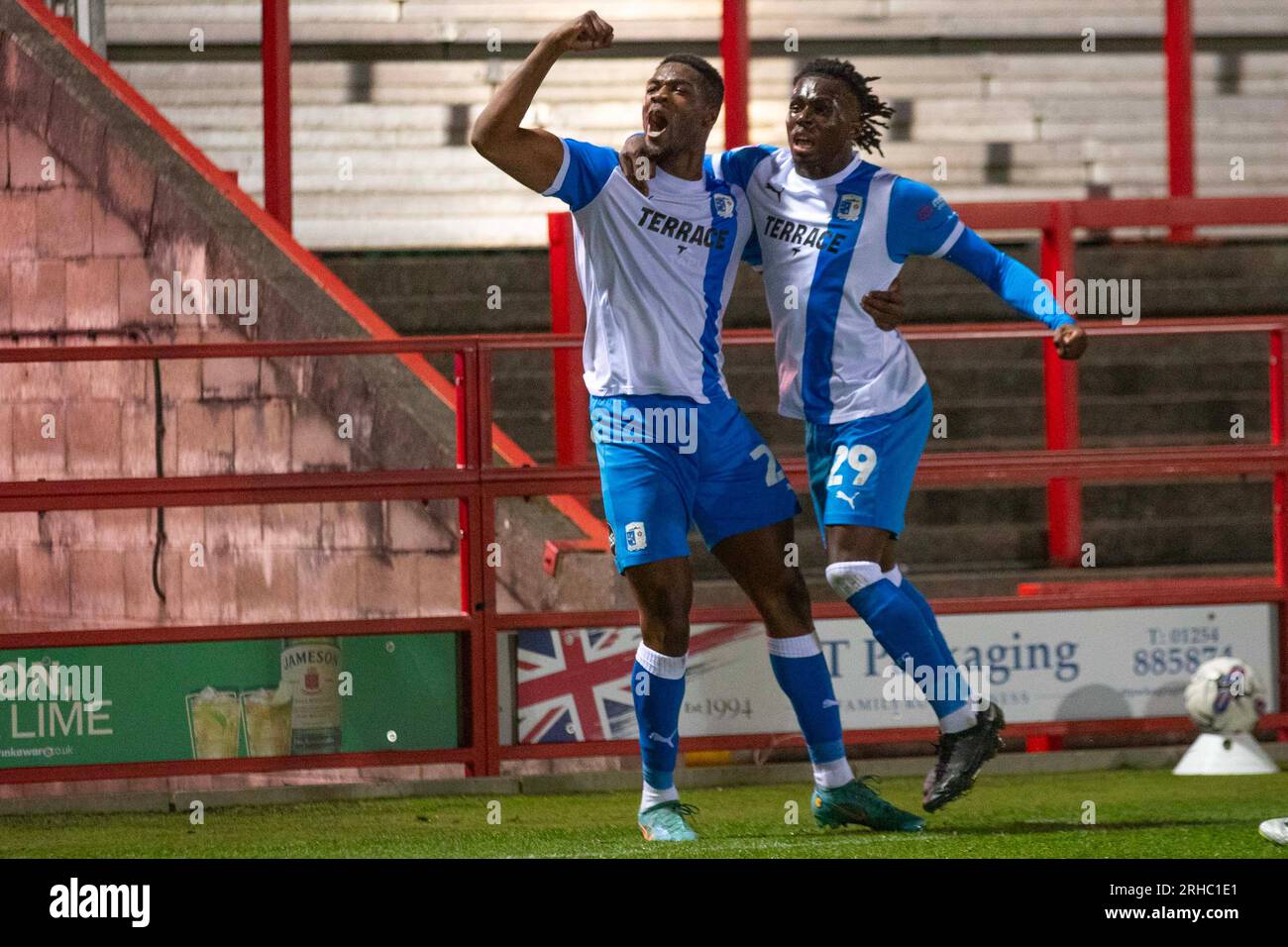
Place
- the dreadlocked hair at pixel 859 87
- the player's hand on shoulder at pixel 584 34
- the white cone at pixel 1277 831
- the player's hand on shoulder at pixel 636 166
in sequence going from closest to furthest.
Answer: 1. the white cone at pixel 1277 831
2. the player's hand on shoulder at pixel 584 34
3. the player's hand on shoulder at pixel 636 166
4. the dreadlocked hair at pixel 859 87

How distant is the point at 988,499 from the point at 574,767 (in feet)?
9.90

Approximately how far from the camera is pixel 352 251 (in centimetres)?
1294

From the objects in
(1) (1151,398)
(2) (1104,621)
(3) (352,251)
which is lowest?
(2) (1104,621)

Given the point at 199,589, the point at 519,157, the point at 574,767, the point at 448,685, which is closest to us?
the point at 519,157

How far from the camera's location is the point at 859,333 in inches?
234

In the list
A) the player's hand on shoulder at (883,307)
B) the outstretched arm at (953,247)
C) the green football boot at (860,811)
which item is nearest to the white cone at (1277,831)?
the green football boot at (860,811)

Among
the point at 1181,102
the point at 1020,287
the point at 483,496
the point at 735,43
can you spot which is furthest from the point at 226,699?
the point at 1181,102

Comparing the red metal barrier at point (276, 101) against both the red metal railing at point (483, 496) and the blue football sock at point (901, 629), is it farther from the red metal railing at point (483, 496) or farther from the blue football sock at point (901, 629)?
the blue football sock at point (901, 629)

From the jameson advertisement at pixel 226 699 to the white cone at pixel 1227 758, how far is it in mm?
2905

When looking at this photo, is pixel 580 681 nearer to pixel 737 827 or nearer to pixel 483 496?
pixel 483 496

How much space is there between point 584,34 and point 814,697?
2.11 meters

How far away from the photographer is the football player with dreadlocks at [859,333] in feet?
19.2
